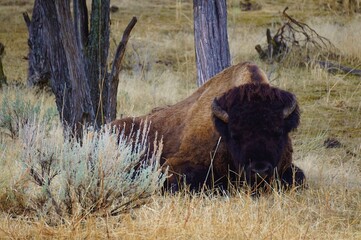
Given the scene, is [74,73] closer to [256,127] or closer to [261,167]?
[256,127]

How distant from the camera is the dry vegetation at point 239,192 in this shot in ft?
18.2

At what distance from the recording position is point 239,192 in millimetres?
7262

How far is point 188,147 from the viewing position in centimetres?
793

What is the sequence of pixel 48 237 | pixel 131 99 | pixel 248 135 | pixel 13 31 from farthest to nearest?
pixel 13 31
pixel 131 99
pixel 248 135
pixel 48 237

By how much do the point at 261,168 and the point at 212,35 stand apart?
12.2ft

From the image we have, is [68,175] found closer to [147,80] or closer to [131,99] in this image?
[131,99]

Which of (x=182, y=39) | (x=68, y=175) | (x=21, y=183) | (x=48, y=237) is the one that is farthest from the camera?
(x=182, y=39)

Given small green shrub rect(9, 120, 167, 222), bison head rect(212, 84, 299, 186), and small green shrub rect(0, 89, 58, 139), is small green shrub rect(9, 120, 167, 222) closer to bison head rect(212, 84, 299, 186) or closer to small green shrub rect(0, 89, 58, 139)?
bison head rect(212, 84, 299, 186)

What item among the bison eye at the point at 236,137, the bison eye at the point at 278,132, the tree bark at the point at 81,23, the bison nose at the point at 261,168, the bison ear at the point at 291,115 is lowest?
the bison nose at the point at 261,168

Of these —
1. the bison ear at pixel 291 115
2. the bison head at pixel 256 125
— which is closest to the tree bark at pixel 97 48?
the bison head at pixel 256 125

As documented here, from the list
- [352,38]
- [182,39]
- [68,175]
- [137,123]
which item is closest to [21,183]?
[68,175]

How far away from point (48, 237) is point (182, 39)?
16.3 m

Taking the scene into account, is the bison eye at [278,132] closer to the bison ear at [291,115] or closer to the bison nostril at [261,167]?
the bison ear at [291,115]

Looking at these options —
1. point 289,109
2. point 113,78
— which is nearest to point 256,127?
point 289,109
